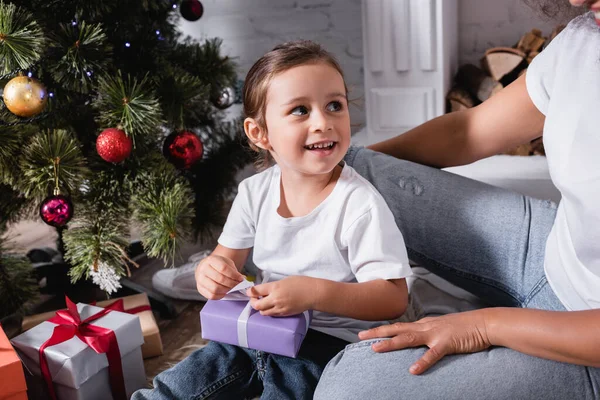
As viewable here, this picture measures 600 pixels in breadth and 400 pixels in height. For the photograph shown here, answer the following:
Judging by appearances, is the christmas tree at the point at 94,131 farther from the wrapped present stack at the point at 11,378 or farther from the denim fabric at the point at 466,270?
the denim fabric at the point at 466,270

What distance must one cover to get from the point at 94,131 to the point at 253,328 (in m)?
0.68

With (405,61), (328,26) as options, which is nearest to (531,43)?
(405,61)

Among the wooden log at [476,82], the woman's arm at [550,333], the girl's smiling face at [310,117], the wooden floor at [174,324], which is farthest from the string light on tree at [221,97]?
the woman's arm at [550,333]

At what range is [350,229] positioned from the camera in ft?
3.34

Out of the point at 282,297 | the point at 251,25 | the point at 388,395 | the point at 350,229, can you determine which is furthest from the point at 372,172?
the point at 251,25

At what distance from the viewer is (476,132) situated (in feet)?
3.94

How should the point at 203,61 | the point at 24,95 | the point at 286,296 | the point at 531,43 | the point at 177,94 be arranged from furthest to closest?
1. the point at 531,43
2. the point at 203,61
3. the point at 177,94
4. the point at 24,95
5. the point at 286,296

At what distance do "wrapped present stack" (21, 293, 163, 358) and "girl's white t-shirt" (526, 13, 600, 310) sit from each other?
0.79 meters

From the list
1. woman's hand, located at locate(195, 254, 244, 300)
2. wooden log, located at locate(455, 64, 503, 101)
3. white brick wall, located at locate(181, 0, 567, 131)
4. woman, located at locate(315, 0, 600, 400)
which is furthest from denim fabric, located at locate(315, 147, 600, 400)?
white brick wall, located at locate(181, 0, 567, 131)

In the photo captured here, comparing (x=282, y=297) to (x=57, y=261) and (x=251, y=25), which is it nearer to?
(x=57, y=261)

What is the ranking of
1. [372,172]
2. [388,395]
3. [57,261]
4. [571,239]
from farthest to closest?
[57,261]
[372,172]
[571,239]
[388,395]

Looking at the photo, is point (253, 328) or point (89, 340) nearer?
point (253, 328)

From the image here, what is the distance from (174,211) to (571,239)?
29.4 inches

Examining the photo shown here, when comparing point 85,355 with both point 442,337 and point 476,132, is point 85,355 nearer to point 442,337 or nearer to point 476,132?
point 442,337
